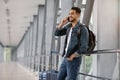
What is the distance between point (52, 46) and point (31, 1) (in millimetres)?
3175

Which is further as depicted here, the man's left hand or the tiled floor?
the tiled floor

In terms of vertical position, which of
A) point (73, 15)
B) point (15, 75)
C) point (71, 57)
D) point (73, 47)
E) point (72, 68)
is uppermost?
point (73, 15)

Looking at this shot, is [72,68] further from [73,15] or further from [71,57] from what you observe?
[73,15]

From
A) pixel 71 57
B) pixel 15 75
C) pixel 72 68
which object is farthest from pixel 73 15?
pixel 15 75

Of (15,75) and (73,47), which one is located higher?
(73,47)

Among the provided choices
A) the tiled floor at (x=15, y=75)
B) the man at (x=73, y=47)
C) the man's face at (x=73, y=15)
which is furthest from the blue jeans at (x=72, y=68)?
the tiled floor at (x=15, y=75)

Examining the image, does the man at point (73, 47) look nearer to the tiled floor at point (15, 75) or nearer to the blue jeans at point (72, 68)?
the blue jeans at point (72, 68)

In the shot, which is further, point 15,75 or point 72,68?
point 15,75


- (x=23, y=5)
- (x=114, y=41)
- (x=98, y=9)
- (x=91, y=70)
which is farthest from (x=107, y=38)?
(x=23, y=5)

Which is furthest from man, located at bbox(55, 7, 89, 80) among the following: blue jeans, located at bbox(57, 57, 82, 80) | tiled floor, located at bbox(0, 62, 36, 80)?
tiled floor, located at bbox(0, 62, 36, 80)

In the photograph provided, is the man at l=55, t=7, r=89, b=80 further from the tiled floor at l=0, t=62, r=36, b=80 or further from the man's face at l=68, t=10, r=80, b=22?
the tiled floor at l=0, t=62, r=36, b=80

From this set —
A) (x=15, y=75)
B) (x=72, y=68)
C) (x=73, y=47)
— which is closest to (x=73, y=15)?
(x=73, y=47)

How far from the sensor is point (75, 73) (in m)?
3.67

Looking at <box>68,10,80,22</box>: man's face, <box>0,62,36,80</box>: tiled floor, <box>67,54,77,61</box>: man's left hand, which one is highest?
<box>68,10,80,22</box>: man's face
